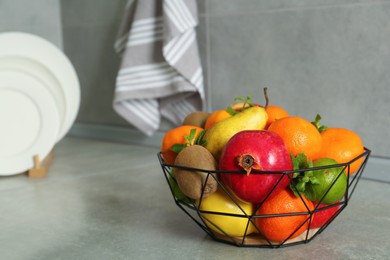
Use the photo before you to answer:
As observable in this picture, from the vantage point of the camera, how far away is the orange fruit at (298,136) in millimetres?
577

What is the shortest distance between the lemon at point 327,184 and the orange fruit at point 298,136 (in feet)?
0.06

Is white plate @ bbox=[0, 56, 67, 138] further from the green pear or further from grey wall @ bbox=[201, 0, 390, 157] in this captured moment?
the green pear

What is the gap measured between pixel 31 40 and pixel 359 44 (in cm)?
66

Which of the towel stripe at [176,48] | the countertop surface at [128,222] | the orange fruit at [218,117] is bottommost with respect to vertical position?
the countertop surface at [128,222]

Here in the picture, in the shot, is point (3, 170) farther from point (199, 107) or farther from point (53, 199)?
point (199, 107)

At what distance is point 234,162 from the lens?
537 millimetres

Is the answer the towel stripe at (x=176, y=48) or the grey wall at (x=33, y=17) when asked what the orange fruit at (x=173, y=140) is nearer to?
the towel stripe at (x=176, y=48)

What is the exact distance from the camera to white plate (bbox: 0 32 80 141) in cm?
108

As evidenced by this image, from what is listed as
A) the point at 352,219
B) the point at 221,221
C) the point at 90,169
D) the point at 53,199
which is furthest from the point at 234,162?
the point at 90,169

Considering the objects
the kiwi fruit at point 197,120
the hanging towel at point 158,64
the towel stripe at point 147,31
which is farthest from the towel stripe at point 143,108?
the kiwi fruit at point 197,120

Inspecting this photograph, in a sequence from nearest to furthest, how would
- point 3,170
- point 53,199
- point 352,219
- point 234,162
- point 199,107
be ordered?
1. point 234,162
2. point 352,219
3. point 53,199
4. point 3,170
5. point 199,107

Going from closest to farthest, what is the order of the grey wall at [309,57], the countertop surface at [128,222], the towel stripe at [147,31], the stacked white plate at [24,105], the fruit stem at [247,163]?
1. the fruit stem at [247,163]
2. the countertop surface at [128,222]
3. the grey wall at [309,57]
4. the stacked white plate at [24,105]
5. the towel stripe at [147,31]

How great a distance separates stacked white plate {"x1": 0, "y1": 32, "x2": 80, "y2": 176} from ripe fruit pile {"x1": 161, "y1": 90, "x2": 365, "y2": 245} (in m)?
0.55

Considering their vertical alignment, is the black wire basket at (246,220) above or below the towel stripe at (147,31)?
below
